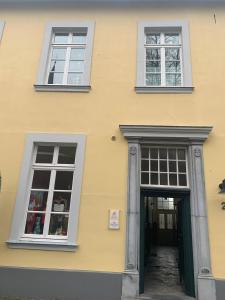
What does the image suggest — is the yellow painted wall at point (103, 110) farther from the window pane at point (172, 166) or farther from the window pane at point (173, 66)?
the window pane at point (172, 166)

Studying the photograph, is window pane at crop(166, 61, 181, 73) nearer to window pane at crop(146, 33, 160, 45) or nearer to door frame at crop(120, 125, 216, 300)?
window pane at crop(146, 33, 160, 45)

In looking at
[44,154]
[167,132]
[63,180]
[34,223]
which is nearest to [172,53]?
[167,132]

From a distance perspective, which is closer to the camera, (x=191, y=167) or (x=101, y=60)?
(x=191, y=167)

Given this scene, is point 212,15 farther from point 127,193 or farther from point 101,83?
point 127,193

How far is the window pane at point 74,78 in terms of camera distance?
7729mm

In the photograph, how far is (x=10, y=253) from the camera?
6.26m

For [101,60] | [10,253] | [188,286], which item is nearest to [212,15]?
[101,60]

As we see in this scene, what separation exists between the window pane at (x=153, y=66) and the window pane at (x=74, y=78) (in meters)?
1.81

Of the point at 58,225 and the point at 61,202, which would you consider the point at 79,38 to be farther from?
the point at 58,225

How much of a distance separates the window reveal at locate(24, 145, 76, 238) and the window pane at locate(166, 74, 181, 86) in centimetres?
298

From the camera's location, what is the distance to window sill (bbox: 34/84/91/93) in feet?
24.1

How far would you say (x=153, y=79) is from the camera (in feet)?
25.0

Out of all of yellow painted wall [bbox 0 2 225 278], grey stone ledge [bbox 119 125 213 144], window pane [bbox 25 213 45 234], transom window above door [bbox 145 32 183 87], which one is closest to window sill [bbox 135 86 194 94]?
yellow painted wall [bbox 0 2 225 278]

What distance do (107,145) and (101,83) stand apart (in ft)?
5.62
